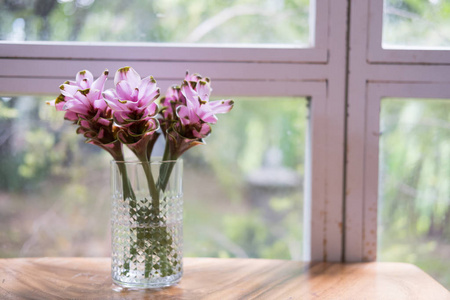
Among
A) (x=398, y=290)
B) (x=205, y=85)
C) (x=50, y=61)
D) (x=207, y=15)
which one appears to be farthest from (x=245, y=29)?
(x=398, y=290)

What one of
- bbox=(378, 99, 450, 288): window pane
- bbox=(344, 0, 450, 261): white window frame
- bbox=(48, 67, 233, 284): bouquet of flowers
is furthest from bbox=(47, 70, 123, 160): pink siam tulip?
bbox=(378, 99, 450, 288): window pane

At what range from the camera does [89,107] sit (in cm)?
76

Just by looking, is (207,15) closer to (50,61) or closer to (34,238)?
(50,61)

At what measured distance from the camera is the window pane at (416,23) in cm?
107

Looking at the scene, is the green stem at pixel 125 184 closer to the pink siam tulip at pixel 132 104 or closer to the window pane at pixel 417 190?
the pink siam tulip at pixel 132 104

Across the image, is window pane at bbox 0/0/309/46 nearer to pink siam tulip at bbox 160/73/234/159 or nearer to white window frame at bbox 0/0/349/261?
white window frame at bbox 0/0/349/261

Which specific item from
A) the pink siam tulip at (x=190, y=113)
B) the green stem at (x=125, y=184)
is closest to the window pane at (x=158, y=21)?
the pink siam tulip at (x=190, y=113)

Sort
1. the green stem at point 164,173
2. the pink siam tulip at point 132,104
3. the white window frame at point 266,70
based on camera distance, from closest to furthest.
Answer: the pink siam tulip at point 132,104, the green stem at point 164,173, the white window frame at point 266,70

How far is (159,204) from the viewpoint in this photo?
817 mm

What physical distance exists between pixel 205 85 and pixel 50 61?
1.61 ft

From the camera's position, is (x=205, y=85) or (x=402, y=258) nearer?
(x=205, y=85)

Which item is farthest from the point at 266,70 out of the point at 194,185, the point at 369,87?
the point at 194,185

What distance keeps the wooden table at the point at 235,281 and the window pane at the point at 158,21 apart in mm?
588

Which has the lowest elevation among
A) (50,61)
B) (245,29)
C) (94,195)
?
(94,195)
